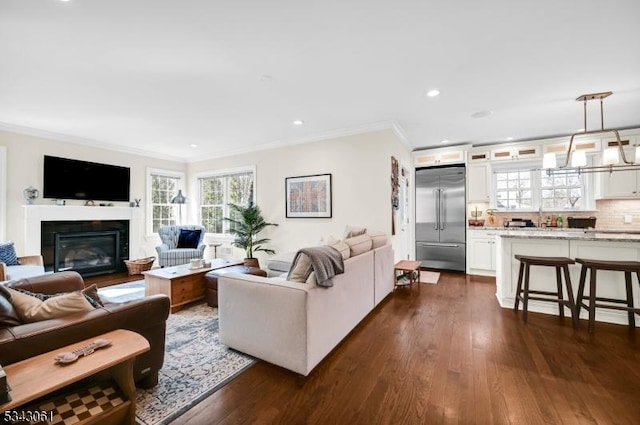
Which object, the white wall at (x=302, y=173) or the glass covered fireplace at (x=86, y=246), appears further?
the glass covered fireplace at (x=86, y=246)

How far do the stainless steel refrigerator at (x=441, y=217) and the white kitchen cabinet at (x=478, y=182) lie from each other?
0.13 metres

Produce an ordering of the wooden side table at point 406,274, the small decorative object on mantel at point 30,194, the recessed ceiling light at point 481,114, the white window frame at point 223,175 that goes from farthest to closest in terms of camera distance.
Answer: the white window frame at point 223,175, the small decorative object on mantel at point 30,194, the wooden side table at point 406,274, the recessed ceiling light at point 481,114

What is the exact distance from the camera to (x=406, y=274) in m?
4.83

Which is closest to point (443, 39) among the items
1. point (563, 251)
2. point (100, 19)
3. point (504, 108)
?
point (504, 108)

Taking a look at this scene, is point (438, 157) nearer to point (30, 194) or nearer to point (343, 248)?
point (343, 248)

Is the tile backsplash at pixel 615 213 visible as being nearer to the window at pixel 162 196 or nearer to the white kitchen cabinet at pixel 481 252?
the white kitchen cabinet at pixel 481 252

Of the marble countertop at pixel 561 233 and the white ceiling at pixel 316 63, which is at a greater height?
the white ceiling at pixel 316 63

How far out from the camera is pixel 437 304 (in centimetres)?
362

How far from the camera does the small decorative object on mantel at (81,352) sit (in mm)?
1234

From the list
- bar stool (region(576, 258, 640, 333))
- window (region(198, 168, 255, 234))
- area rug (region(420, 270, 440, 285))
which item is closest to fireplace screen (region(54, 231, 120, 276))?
window (region(198, 168, 255, 234))

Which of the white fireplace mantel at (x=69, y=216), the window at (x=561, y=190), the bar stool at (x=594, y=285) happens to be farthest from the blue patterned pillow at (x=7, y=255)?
the window at (x=561, y=190)

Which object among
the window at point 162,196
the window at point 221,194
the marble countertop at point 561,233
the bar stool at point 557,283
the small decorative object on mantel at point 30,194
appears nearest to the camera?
the bar stool at point 557,283

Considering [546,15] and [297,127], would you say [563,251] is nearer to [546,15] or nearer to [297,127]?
[546,15]

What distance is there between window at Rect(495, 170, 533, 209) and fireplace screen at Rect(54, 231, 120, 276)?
7877 millimetres
